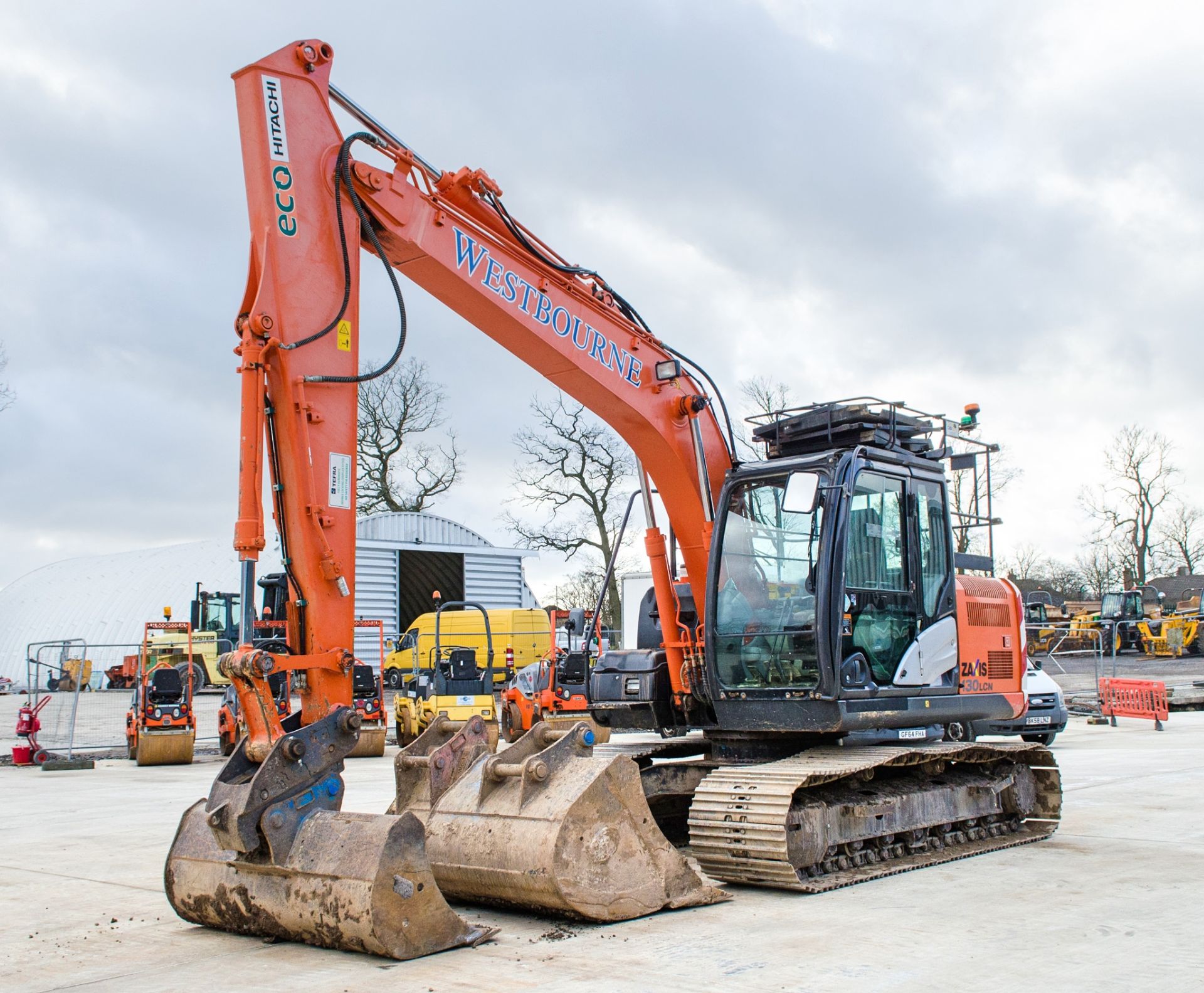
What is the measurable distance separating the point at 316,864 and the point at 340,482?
1.97 m

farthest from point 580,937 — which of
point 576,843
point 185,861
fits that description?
point 185,861

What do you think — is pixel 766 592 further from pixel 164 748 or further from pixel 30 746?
pixel 30 746

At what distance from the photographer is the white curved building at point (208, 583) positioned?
34344mm

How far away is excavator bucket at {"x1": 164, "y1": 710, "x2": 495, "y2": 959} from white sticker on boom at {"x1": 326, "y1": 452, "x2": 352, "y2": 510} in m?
1.18

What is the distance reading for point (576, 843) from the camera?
5.88 meters

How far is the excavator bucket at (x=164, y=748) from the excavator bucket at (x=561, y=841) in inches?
454

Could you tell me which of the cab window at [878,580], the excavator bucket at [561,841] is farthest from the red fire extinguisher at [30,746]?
the cab window at [878,580]

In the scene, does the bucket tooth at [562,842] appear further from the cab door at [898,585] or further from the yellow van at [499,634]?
the yellow van at [499,634]

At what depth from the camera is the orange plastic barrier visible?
20719mm

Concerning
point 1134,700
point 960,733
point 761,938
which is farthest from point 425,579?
point 761,938

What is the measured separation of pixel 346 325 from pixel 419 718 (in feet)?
40.8

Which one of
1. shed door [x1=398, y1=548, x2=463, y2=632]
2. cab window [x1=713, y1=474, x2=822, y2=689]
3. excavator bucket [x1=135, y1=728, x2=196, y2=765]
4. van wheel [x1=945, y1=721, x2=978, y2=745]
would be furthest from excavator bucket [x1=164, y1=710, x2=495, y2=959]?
shed door [x1=398, y1=548, x2=463, y2=632]

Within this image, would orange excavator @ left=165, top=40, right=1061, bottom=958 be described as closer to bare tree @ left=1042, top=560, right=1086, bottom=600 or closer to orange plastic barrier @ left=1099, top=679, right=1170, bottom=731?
orange plastic barrier @ left=1099, top=679, right=1170, bottom=731

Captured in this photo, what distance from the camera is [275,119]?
21.0ft
